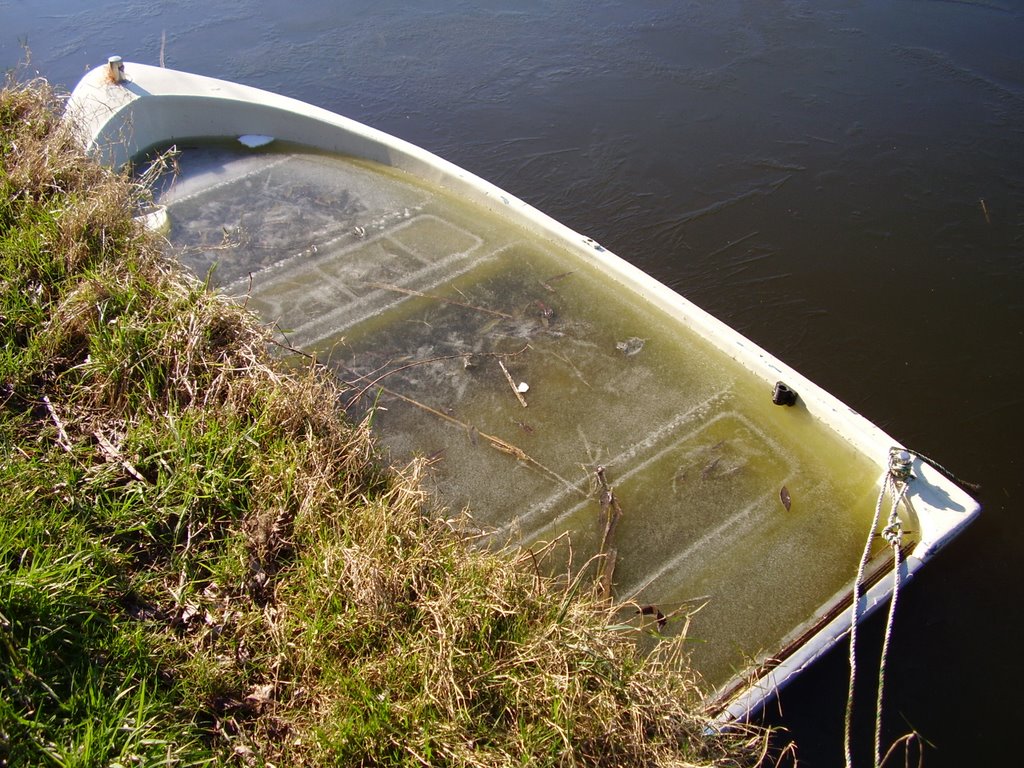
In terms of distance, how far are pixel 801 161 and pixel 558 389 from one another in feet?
9.95

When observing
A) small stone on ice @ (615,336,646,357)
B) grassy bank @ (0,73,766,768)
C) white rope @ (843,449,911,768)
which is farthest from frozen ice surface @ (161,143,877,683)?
grassy bank @ (0,73,766,768)

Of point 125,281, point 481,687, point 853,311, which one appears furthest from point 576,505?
point 853,311

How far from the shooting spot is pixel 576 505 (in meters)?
3.19

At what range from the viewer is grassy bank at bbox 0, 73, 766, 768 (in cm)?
205

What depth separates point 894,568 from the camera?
2.90 metres

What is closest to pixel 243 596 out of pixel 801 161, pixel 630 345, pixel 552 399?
pixel 552 399

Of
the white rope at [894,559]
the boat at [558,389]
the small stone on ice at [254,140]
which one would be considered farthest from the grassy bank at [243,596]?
the small stone on ice at [254,140]

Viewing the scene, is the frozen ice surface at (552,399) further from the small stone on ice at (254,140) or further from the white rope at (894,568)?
the small stone on ice at (254,140)

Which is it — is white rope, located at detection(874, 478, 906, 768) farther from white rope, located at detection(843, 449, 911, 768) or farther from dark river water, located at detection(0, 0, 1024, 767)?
dark river water, located at detection(0, 0, 1024, 767)

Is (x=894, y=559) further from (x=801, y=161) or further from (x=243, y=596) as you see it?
(x=801, y=161)

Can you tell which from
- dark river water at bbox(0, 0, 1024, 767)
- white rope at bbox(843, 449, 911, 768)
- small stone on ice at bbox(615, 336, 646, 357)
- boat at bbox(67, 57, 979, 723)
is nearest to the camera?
white rope at bbox(843, 449, 911, 768)

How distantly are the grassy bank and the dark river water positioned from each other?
1197mm

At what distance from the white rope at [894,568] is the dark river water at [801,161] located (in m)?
0.14

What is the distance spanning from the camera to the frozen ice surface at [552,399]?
303 cm
